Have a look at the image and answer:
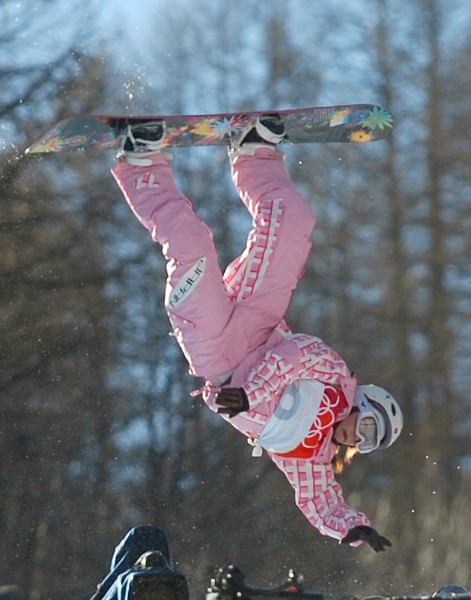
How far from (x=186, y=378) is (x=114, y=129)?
26.8 ft

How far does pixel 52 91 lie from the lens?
36.6 feet

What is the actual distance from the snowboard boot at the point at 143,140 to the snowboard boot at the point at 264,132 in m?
0.24

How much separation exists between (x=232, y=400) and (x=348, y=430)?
1.33 feet

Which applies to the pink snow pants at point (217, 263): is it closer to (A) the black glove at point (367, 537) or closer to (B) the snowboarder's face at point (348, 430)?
(B) the snowboarder's face at point (348, 430)

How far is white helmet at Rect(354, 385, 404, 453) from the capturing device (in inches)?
171

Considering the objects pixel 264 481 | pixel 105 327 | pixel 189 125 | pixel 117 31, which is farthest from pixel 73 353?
pixel 189 125

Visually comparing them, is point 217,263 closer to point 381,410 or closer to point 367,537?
point 381,410

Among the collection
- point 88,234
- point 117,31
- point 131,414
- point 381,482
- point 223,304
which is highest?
point 223,304

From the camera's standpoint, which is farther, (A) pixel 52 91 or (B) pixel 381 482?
(B) pixel 381 482

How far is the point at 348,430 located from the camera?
4.34 metres

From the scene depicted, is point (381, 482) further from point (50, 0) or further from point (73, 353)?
point (50, 0)

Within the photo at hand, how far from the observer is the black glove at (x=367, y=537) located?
4137 mm

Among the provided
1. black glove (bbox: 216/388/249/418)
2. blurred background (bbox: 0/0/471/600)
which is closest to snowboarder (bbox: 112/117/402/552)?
black glove (bbox: 216/388/249/418)

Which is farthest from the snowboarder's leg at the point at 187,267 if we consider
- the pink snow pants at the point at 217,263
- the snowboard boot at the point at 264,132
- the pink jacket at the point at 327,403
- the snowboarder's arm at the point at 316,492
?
the snowboarder's arm at the point at 316,492
